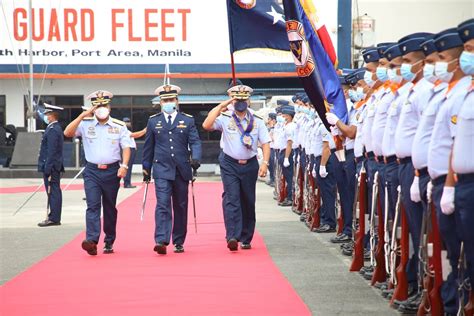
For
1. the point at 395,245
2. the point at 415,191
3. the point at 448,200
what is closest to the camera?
the point at 448,200

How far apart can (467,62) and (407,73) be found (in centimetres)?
191

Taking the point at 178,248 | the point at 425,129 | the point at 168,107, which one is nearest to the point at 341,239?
the point at 178,248

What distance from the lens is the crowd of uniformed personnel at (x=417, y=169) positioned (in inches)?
290

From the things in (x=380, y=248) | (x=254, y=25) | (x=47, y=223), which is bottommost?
(x=47, y=223)

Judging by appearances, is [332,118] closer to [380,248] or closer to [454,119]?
[380,248]

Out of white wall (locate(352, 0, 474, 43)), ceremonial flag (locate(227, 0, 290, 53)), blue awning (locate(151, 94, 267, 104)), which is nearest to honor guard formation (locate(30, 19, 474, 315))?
ceremonial flag (locate(227, 0, 290, 53))

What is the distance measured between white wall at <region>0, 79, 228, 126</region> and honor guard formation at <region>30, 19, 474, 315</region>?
75.0 ft

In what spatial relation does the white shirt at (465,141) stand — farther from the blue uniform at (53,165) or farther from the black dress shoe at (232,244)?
the blue uniform at (53,165)

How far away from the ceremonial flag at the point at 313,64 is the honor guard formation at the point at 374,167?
10.5 inches

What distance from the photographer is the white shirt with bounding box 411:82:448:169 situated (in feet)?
26.5

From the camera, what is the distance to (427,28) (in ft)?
163

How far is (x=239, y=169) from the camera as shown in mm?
14133

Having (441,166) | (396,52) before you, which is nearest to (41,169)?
(396,52)

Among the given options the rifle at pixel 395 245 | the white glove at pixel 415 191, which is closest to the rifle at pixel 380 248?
the rifle at pixel 395 245
